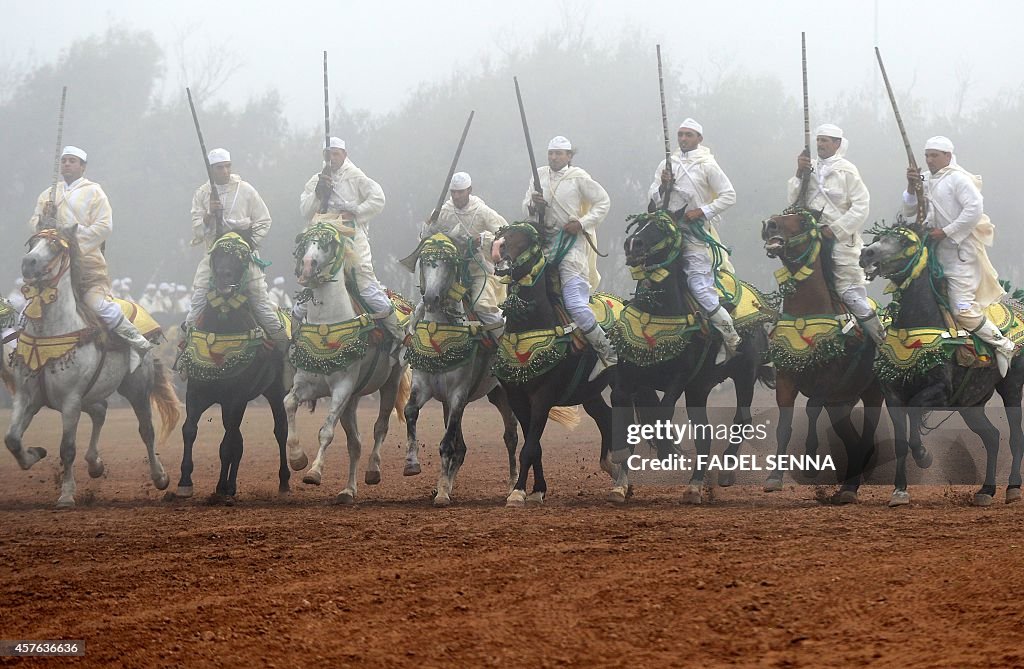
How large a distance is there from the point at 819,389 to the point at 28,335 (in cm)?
780

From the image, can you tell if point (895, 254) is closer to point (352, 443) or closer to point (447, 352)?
point (447, 352)

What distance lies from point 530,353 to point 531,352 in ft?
0.04

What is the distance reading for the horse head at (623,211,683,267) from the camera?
12.5m

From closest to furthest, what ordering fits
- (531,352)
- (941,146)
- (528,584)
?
(528,584) < (531,352) < (941,146)

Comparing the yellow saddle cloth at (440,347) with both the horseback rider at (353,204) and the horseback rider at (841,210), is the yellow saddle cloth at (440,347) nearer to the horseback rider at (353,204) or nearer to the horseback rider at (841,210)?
the horseback rider at (353,204)

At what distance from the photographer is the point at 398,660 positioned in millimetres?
7164

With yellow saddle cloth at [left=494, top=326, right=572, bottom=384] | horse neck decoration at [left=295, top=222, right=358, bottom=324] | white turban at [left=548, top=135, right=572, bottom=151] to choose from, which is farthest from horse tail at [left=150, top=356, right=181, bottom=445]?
white turban at [left=548, top=135, right=572, bottom=151]

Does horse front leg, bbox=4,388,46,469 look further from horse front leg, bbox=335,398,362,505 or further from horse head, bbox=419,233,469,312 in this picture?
horse head, bbox=419,233,469,312

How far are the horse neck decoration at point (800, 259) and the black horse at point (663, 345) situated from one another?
2.70ft

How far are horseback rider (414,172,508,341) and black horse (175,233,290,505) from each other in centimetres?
197

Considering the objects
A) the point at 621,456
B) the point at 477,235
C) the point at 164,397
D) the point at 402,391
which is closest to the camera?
the point at 621,456

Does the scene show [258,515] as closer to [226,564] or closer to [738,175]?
[226,564]

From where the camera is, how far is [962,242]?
39.8 feet

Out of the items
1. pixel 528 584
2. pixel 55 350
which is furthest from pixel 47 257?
pixel 528 584
